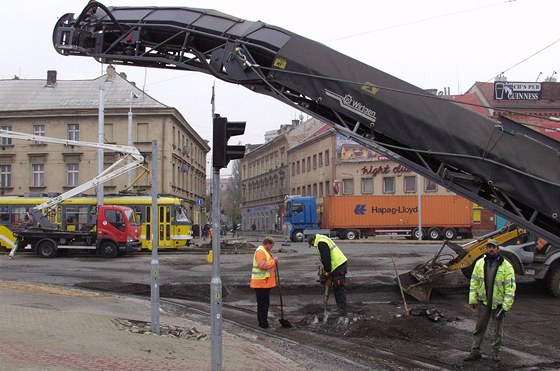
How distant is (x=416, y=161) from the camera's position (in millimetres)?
7137

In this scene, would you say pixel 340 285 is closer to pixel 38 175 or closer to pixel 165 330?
pixel 165 330

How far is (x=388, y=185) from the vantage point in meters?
54.1

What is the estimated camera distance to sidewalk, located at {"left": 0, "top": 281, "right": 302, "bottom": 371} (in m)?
6.37

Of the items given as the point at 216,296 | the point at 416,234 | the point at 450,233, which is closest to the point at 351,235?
the point at 416,234

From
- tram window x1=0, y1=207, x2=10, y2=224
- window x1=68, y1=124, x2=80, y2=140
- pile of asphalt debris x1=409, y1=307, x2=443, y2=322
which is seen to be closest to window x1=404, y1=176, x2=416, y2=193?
window x1=68, y1=124, x2=80, y2=140

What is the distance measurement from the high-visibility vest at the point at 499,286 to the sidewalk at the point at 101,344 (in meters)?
2.90

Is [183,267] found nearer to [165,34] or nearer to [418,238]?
[165,34]

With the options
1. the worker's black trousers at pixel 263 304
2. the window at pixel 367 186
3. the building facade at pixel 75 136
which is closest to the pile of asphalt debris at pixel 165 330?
the worker's black trousers at pixel 263 304

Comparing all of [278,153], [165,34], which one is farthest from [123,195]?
[278,153]

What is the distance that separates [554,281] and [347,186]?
4288 centimetres

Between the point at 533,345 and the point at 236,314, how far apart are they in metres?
5.64

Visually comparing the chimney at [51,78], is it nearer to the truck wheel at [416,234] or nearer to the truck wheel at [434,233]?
the truck wheel at [416,234]

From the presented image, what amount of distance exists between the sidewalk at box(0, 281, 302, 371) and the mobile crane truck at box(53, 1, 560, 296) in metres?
3.22

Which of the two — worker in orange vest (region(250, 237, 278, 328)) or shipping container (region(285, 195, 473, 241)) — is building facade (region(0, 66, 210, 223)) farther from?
worker in orange vest (region(250, 237, 278, 328))
